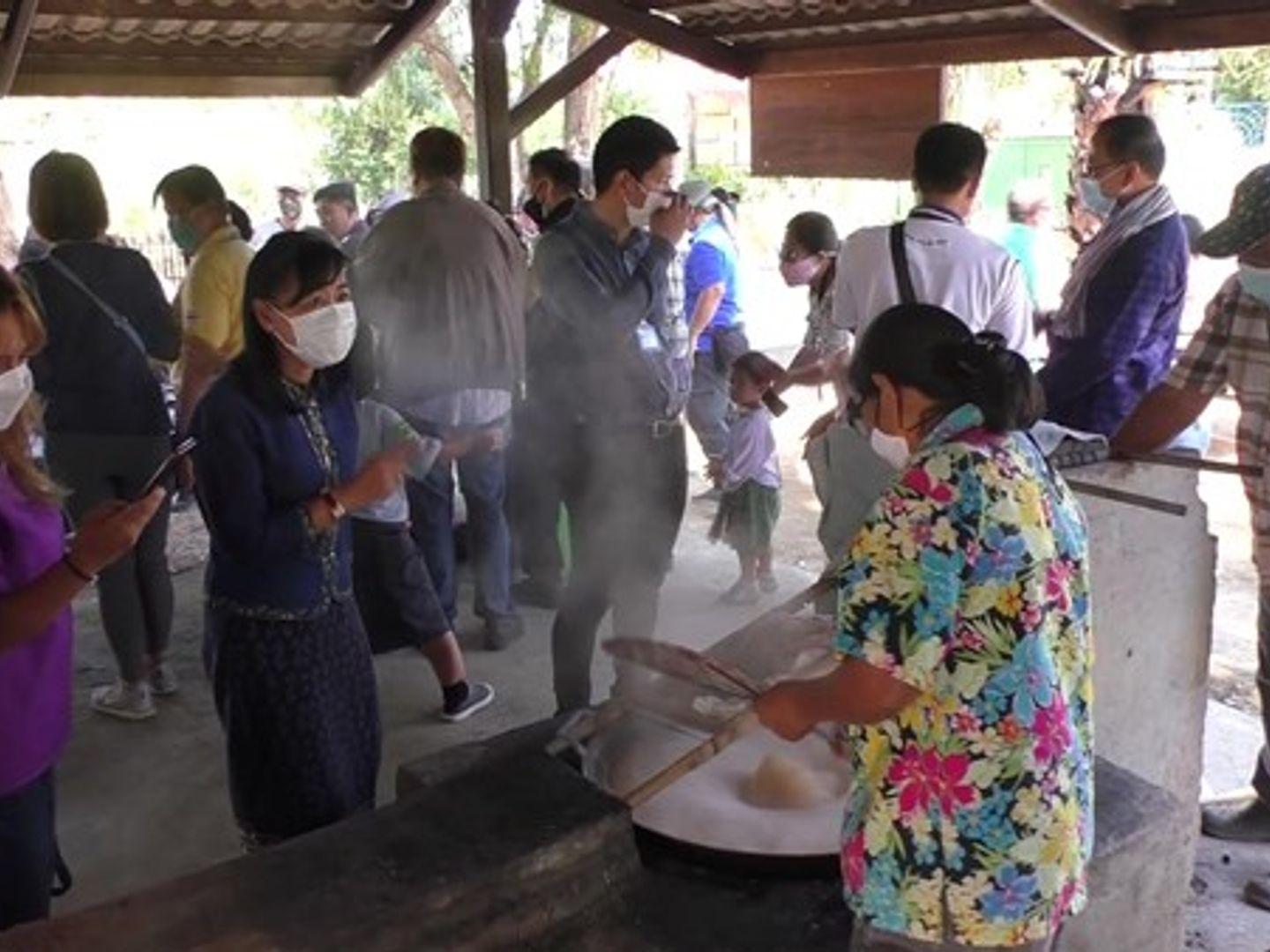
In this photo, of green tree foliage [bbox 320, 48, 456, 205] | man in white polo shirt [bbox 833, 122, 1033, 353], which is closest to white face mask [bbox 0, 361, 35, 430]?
man in white polo shirt [bbox 833, 122, 1033, 353]

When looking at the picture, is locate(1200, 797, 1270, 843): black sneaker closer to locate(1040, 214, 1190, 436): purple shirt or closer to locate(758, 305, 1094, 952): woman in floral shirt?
locate(1040, 214, 1190, 436): purple shirt

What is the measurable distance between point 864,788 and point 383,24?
17.8ft

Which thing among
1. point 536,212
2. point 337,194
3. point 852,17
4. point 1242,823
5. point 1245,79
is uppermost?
point 1245,79

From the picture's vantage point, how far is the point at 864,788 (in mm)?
1778

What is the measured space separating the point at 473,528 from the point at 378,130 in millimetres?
17900

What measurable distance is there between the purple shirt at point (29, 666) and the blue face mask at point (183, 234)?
2.45 meters

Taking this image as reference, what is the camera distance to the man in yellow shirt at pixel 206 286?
4129 mm

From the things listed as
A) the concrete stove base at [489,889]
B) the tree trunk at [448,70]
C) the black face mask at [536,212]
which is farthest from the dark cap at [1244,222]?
the tree trunk at [448,70]

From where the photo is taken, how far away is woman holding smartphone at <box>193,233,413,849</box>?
2365mm

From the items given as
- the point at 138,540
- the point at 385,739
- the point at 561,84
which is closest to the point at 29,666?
the point at 138,540

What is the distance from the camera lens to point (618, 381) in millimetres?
3521

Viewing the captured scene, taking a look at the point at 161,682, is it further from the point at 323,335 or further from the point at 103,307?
the point at 323,335

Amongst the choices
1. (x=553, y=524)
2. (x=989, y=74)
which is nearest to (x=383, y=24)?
(x=553, y=524)

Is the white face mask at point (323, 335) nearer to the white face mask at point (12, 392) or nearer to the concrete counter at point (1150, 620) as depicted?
the white face mask at point (12, 392)
